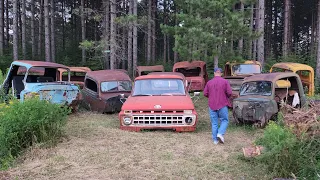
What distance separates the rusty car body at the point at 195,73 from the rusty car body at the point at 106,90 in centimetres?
420

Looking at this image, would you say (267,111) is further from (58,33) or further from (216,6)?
(58,33)

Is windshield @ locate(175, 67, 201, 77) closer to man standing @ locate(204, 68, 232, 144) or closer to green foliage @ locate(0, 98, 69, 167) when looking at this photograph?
man standing @ locate(204, 68, 232, 144)

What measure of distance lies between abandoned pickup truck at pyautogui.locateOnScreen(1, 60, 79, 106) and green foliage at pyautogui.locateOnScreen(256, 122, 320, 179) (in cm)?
662

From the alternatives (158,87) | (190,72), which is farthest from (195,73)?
(158,87)

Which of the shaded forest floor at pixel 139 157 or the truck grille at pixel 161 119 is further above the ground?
the truck grille at pixel 161 119

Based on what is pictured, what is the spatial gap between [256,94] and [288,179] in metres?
5.36

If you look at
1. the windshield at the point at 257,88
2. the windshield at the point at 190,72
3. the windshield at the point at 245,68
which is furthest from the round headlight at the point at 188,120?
the windshield at the point at 190,72

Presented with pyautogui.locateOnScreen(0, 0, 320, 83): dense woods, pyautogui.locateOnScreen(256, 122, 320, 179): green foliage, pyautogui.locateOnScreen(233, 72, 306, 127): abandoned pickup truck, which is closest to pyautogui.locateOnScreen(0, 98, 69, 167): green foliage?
pyautogui.locateOnScreen(256, 122, 320, 179): green foliage

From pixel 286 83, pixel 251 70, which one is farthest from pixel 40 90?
pixel 251 70

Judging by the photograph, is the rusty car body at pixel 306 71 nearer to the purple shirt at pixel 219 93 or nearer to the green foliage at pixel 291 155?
the purple shirt at pixel 219 93

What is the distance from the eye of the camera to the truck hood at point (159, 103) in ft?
27.3

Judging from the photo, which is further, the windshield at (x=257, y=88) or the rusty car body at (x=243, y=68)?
the rusty car body at (x=243, y=68)

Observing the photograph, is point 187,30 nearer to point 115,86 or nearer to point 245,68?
point 245,68

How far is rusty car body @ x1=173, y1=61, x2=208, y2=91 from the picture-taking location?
15.8 meters
